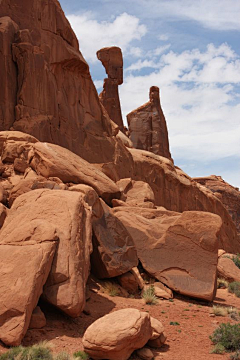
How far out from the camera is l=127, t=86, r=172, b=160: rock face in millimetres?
44131

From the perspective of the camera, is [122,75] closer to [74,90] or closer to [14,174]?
[74,90]

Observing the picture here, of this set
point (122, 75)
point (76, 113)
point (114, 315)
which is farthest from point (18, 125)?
point (122, 75)

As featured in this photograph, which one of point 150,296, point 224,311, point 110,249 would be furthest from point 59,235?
point 224,311

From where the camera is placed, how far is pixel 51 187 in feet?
38.5

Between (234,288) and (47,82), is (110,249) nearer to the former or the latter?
(234,288)

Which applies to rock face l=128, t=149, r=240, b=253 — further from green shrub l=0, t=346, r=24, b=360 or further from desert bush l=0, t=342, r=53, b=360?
green shrub l=0, t=346, r=24, b=360

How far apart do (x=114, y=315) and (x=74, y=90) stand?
17892 mm

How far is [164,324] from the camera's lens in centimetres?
959

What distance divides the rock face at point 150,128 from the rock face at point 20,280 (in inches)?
1415

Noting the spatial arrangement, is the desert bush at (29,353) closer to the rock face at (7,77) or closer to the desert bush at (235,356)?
the desert bush at (235,356)

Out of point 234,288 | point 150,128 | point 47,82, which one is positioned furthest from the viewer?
point 150,128

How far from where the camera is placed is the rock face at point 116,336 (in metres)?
7.00

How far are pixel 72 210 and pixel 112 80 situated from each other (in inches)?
1492

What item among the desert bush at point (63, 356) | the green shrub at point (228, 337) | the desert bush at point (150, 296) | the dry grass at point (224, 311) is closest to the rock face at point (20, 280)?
the desert bush at point (63, 356)
